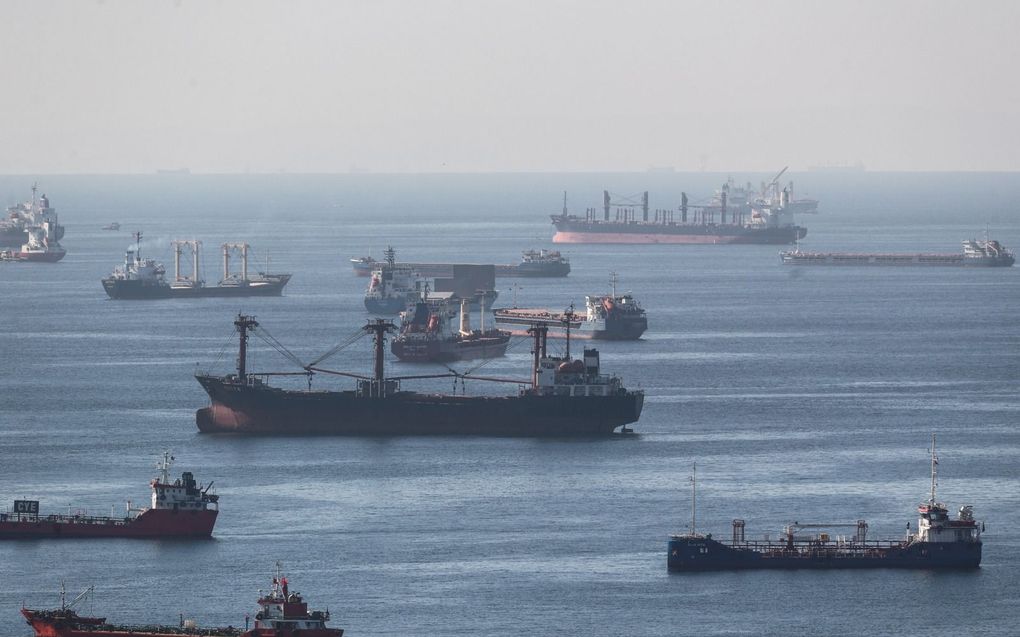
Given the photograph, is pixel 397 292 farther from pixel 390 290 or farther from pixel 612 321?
Result: pixel 612 321

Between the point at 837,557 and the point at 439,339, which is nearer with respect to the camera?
the point at 837,557

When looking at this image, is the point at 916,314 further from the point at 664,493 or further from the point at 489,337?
the point at 664,493

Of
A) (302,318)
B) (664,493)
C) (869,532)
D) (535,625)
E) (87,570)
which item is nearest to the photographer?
(535,625)

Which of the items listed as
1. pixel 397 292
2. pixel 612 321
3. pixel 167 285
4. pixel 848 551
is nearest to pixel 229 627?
pixel 848 551

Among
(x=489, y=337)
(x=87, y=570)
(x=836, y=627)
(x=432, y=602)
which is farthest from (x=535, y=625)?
(x=489, y=337)

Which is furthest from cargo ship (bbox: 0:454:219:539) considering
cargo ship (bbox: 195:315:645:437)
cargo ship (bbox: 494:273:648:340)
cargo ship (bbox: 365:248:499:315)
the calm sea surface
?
cargo ship (bbox: 365:248:499:315)

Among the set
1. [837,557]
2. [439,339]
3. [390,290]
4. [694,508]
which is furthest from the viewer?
[390,290]
